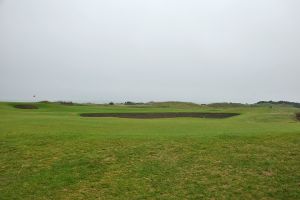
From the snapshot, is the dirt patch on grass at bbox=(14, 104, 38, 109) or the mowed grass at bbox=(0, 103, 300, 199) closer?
the mowed grass at bbox=(0, 103, 300, 199)

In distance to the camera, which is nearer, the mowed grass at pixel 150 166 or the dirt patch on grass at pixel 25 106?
the mowed grass at pixel 150 166

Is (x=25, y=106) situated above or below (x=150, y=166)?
above

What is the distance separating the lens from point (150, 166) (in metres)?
14.6

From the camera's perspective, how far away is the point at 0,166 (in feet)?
49.3

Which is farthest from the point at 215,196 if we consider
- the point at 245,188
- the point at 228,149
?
the point at 228,149

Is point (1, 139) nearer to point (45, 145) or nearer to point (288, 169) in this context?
→ point (45, 145)

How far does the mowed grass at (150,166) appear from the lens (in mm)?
12609

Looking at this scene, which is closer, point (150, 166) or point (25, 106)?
point (150, 166)

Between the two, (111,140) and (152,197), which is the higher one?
(111,140)

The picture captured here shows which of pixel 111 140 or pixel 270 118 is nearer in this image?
pixel 111 140

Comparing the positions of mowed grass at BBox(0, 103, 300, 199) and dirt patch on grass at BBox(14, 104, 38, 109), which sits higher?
dirt patch on grass at BBox(14, 104, 38, 109)

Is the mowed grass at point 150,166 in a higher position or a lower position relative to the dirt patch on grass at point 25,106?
lower

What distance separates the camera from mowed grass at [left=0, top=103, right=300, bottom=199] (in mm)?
12609

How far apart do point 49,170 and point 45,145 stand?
10.1 feet
